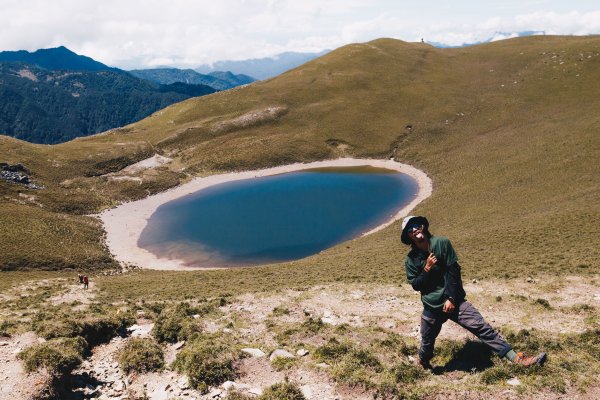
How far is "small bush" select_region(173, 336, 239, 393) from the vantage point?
11609 millimetres

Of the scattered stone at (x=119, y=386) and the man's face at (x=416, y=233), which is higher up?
the man's face at (x=416, y=233)

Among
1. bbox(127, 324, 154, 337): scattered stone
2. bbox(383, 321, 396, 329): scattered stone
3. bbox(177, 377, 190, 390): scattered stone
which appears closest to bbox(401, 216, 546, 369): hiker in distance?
bbox(383, 321, 396, 329): scattered stone

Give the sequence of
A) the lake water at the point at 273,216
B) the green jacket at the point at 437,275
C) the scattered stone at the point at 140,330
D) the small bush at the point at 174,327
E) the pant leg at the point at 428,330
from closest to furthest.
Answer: the green jacket at the point at 437,275
the pant leg at the point at 428,330
the small bush at the point at 174,327
the scattered stone at the point at 140,330
the lake water at the point at 273,216

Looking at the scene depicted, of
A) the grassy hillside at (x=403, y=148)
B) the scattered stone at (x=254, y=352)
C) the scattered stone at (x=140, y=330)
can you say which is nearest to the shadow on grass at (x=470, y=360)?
the scattered stone at (x=254, y=352)

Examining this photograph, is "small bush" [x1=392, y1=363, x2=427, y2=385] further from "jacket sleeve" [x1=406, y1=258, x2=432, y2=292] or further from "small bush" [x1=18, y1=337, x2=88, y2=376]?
"small bush" [x1=18, y1=337, x2=88, y2=376]

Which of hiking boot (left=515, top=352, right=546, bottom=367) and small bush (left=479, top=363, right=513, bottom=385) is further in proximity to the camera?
hiking boot (left=515, top=352, right=546, bottom=367)

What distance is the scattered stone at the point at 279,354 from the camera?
1304cm

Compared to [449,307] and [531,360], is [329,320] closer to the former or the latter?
[449,307]

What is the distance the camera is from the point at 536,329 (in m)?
15.4

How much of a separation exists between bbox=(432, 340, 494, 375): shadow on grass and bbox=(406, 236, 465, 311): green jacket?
2451 mm

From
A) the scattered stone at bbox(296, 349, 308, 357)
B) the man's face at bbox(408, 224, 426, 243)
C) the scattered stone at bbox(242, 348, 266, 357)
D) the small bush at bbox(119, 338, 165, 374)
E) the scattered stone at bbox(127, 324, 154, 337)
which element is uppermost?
the man's face at bbox(408, 224, 426, 243)

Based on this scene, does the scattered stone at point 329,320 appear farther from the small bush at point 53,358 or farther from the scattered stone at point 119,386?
the small bush at point 53,358

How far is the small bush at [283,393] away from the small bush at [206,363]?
1737 millimetres

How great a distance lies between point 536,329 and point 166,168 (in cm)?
11114
